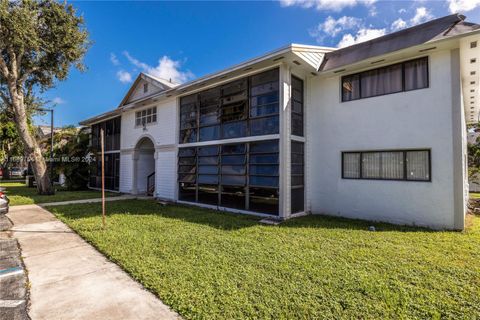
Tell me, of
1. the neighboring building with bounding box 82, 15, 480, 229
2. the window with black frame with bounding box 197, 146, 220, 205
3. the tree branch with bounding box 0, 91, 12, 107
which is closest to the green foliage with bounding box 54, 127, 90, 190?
the tree branch with bounding box 0, 91, 12, 107

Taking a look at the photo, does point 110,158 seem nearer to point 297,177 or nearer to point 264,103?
point 264,103

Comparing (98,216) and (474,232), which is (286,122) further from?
(98,216)

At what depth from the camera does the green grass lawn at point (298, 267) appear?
3.18 meters

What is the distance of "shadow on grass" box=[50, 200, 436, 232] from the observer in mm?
7383

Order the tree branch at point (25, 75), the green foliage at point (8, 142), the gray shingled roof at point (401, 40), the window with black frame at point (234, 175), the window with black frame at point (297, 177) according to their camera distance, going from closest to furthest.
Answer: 1. the gray shingled roof at point (401, 40)
2. the window with black frame at point (297, 177)
3. the window with black frame at point (234, 175)
4. the tree branch at point (25, 75)
5. the green foliage at point (8, 142)

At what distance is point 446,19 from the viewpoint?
7.00 meters

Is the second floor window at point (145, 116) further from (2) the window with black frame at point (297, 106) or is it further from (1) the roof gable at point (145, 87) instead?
(2) the window with black frame at point (297, 106)

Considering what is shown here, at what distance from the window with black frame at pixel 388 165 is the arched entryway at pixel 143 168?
11.7 metres

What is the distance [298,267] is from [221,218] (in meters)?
4.46

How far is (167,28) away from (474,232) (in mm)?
17118

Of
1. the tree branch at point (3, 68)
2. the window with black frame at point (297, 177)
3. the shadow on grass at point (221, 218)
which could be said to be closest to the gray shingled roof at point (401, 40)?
the window with black frame at point (297, 177)

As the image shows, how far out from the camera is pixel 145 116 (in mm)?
14883

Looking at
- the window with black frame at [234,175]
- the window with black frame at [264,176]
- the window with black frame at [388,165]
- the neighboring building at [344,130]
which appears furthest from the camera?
the window with black frame at [234,175]

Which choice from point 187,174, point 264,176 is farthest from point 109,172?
point 264,176
